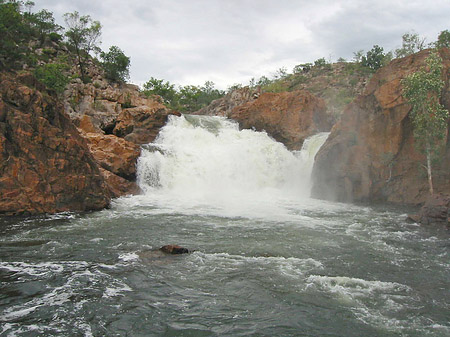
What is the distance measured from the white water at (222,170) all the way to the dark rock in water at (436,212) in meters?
6.01

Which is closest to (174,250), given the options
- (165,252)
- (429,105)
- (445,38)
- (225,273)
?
(165,252)

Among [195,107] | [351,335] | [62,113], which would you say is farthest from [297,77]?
[351,335]

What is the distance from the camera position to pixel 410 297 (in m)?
7.34

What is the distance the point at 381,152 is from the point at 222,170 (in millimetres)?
10209

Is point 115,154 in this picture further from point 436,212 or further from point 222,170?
point 436,212

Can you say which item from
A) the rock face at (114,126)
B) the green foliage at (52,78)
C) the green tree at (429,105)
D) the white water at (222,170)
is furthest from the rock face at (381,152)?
the green foliage at (52,78)

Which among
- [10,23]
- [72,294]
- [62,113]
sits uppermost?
[10,23]

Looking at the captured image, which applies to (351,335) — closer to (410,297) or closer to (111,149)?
(410,297)

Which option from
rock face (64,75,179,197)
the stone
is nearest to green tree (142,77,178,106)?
rock face (64,75,179,197)

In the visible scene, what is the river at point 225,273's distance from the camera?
6.24 metres

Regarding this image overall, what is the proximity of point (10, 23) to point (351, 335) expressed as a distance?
48894 mm

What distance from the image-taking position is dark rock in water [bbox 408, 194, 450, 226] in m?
13.6

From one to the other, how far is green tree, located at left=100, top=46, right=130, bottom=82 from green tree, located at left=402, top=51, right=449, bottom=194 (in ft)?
129

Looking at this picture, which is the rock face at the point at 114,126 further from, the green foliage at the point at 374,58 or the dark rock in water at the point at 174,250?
the green foliage at the point at 374,58
